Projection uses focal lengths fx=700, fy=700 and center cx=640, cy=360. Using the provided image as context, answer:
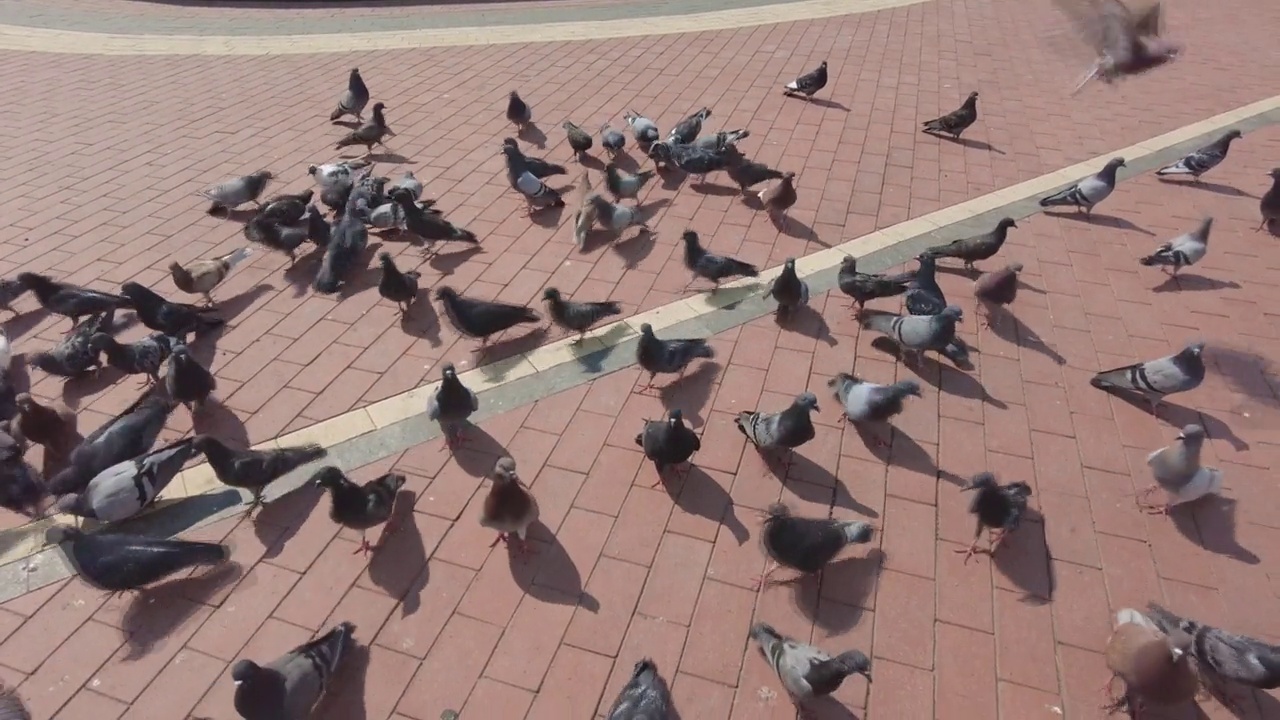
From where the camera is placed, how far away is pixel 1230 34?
42.4 feet

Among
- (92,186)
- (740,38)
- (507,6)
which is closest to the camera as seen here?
(92,186)

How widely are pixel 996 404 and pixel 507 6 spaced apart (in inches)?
501

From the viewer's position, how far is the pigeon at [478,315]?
5.49 meters

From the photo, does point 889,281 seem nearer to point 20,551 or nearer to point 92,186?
point 20,551

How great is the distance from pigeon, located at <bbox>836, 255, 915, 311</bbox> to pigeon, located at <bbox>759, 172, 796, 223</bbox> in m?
1.34

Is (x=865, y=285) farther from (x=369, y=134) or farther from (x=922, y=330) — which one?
(x=369, y=134)

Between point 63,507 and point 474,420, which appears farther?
point 474,420

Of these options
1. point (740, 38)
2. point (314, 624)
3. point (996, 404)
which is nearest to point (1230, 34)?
point (740, 38)

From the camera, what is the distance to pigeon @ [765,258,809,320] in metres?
5.70

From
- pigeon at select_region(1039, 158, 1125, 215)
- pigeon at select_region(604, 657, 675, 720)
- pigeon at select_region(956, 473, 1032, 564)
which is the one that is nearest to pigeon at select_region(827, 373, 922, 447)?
pigeon at select_region(956, 473, 1032, 564)

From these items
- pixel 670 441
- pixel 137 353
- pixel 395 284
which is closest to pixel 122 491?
pixel 137 353

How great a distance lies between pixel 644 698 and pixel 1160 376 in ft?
14.0

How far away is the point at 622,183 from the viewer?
24.8 feet

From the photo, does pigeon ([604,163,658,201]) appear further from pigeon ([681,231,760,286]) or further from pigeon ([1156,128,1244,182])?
pigeon ([1156,128,1244,182])
